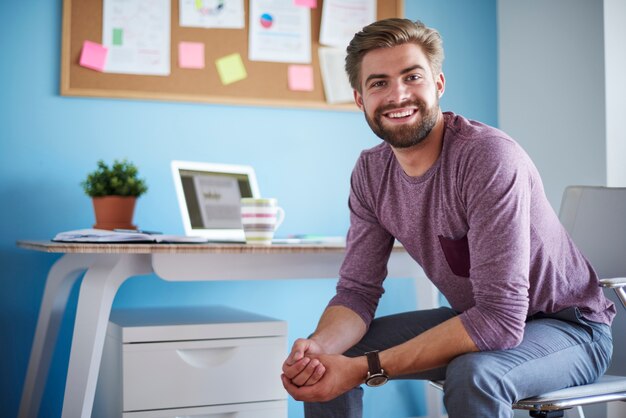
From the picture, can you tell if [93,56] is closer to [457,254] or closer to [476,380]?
[457,254]

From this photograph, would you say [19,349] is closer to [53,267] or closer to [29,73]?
[53,267]

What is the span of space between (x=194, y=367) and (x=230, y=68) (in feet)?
3.37

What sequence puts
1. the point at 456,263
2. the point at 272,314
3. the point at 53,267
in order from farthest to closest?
the point at 272,314, the point at 53,267, the point at 456,263

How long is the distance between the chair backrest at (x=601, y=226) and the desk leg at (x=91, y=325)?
3.35 feet

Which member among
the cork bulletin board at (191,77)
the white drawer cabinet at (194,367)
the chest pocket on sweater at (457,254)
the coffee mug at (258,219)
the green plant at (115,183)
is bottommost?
the white drawer cabinet at (194,367)

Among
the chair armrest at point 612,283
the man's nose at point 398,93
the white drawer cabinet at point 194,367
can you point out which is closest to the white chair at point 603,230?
the chair armrest at point 612,283

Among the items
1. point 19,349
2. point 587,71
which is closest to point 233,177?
point 19,349

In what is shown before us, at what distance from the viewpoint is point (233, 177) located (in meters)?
2.17

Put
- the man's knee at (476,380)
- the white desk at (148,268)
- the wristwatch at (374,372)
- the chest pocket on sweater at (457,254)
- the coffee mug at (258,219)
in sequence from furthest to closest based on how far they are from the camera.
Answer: the coffee mug at (258,219)
the white desk at (148,268)
the chest pocket on sweater at (457,254)
the wristwatch at (374,372)
the man's knee at (476,380)

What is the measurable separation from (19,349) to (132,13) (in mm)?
1010

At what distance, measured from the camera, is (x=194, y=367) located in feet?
5.39

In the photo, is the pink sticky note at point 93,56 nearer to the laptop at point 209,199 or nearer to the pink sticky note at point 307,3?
the laptop at point 209,199

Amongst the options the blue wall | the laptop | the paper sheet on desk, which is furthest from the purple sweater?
the blue wall

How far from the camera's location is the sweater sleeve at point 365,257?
5.27 feet
